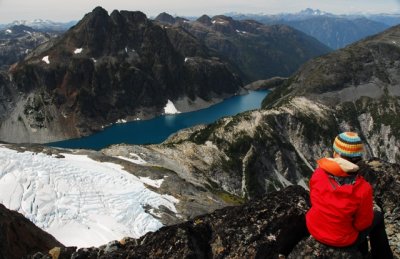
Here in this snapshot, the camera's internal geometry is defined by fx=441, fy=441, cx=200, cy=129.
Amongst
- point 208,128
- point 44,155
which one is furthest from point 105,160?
point 208,128

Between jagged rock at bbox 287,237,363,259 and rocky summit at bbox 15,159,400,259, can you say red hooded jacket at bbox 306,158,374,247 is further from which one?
rocky summit at bbox 15,159,400,259

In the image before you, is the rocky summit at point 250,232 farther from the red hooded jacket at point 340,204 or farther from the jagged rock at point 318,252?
the red hooded jacket at point 340,204

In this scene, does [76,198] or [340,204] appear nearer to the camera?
[340,204]

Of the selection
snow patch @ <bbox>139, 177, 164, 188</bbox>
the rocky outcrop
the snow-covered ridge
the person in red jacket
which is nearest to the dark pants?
the person in red jacket

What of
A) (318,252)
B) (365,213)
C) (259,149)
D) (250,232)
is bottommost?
(259,149)

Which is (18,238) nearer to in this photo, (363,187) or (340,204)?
(340,204)

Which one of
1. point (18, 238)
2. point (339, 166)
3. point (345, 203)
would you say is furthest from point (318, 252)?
point (18, 238)
